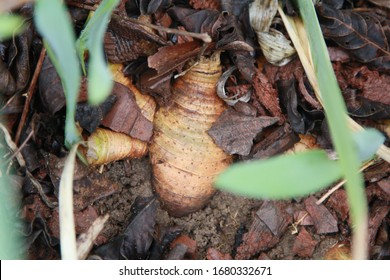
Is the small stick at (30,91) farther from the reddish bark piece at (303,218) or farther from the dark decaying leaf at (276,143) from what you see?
the reddish bark piece at (303,218)

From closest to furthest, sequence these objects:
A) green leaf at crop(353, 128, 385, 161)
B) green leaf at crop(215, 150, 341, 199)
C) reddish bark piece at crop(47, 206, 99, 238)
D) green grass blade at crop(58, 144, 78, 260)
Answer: green leaf at crop(215, 150, 341, 199) → green leaf at crop(353, 128, 385, 161) → green grass blade at crop(58, 144, 78, 260) → reddish bark piece at crop(47, 206, 99, 238)

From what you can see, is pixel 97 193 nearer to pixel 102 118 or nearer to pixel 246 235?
pixel 102 118

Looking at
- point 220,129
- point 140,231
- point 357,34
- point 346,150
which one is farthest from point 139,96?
point 346,150

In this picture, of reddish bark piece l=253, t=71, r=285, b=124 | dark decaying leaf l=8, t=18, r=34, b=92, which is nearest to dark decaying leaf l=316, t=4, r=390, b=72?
reddish bark piece l=253, t=71, r=285, b=124

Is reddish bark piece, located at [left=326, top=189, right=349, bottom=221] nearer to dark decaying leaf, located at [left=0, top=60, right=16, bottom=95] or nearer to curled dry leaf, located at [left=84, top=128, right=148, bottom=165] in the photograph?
curled dry leaf, located at [left=84, top=128, right=148, bottom=165]

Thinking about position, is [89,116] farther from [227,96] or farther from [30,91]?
[227,96]
